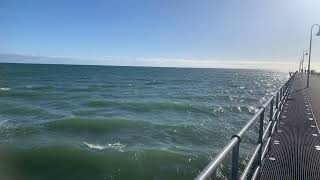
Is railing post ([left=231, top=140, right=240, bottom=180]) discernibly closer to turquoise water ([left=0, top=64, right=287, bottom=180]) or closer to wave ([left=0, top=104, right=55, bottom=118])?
turquoise water ([left=0, top=64, right=287, bottom=180])

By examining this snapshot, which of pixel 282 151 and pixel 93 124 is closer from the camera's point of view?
pixel 282 151

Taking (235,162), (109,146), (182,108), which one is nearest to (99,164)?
(109,146)

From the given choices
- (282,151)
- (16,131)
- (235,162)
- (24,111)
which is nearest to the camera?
(235,162)

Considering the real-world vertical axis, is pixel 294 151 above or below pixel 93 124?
above

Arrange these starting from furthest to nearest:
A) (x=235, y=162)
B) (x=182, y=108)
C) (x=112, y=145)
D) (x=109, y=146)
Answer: (x=182, y=108) → (x=112, y=145) → (x=109, y=146) → (x=235, y=162)

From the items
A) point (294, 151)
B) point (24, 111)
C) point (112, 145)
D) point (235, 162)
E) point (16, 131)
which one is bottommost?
point (24, 111)

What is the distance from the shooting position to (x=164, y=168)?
10.2m

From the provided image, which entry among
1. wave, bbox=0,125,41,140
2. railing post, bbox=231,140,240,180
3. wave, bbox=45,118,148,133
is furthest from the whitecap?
railing post, bbox=231,140,240,180

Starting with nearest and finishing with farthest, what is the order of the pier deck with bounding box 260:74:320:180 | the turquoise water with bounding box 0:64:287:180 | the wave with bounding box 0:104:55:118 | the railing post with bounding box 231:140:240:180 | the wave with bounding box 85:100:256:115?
the railing post with bounding box 231:140:240:180, the pier deck with bounding box 260:74:320:180, the turquoise water with bounding box 0:64:287:180, the wave with bounding box 0:104:55:118, the wave with bounding box 85:100:256:115

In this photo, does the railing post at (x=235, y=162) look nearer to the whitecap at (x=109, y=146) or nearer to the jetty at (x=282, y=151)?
the jetty at (x=282, y=151)

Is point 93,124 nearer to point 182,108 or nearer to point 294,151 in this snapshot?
point 182,108

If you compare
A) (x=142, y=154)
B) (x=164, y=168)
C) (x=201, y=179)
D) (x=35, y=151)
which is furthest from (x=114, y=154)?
(x=201, y=179)

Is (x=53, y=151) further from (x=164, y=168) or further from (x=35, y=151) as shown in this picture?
(x=164, y=168)

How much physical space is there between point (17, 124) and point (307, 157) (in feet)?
47.4
